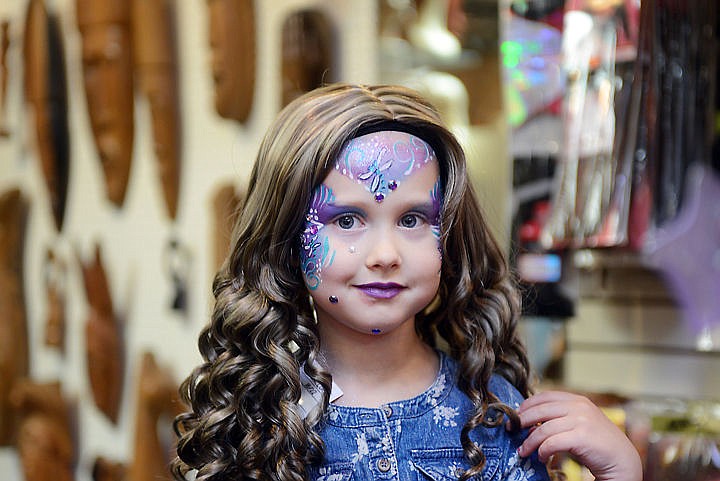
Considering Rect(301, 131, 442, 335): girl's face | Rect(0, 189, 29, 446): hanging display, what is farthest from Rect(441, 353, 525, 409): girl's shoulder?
Rect(0, 189, 29, 446): hanging display

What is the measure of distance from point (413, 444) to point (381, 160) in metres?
0.41

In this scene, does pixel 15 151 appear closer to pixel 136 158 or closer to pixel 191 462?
pixel 136 158

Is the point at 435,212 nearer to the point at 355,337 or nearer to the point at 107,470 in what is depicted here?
the point at 355,337

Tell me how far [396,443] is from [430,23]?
5.39 feet

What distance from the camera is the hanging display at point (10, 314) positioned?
3.95m

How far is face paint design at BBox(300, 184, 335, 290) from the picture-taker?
4.56ft

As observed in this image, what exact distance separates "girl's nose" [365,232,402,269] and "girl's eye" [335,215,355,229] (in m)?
0.05

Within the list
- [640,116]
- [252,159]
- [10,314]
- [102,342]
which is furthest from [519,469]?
[10,314]

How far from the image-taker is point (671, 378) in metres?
2.67

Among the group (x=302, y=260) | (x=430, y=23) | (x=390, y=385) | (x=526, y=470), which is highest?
(x=430, y=23)

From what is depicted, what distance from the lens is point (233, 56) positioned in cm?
294

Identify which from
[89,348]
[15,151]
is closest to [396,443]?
[89,348]

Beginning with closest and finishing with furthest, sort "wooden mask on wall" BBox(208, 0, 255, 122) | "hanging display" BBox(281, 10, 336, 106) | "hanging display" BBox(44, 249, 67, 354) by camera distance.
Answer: "hanging display" BBox(281, 10, 336, 106)
"wooden mask on wall" BBox(208, 0, 255, 122)
"hanging display" BBox(44, 249, 67, 354)

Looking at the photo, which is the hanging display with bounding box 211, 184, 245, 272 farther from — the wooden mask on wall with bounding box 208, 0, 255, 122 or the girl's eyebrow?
the girl's eyebrow
